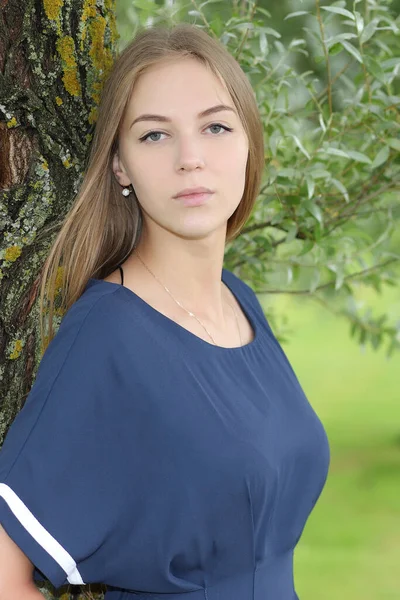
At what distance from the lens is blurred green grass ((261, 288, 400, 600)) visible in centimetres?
553

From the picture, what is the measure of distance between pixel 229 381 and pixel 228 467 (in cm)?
19

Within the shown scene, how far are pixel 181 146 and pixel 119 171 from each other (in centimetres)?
18

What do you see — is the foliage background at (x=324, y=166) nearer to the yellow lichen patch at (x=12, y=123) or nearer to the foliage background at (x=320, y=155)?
the foliage background at (x=320, y=155)

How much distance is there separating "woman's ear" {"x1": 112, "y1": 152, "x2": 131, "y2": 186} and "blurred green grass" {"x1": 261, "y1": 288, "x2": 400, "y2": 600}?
5.88 ft

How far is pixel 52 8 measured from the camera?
165cm

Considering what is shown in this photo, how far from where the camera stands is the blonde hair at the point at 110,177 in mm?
1642

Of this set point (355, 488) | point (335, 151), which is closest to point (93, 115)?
point (335, 151)

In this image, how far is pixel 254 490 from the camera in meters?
1.52

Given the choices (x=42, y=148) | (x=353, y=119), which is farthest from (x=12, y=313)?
(x=353, y=119)

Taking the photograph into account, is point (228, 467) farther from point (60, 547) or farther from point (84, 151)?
point (84, 151)

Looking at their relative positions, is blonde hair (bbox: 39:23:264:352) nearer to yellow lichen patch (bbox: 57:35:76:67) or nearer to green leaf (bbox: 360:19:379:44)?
yellow lichen patch (bbox: 57:35:76:67)

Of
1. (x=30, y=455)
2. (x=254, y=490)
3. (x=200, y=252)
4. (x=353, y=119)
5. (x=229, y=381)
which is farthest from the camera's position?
(x=353, y=119)

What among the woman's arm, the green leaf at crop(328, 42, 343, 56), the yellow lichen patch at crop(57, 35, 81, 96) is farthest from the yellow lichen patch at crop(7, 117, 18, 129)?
the green leaf at crop(328, 42, 343, 56)

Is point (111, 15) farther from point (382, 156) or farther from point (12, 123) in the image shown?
point (382, 156)
